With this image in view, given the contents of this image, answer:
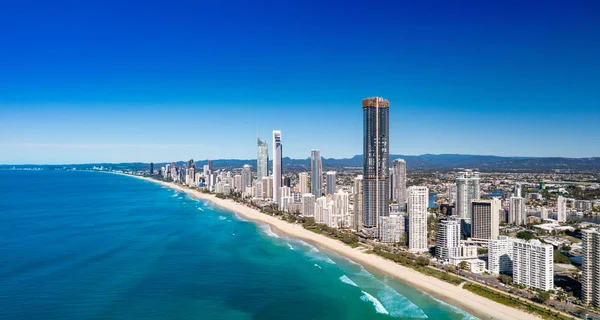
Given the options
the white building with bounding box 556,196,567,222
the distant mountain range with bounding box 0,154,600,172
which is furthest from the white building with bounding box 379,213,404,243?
the distant mountain range with bounding box 0,154,600,172

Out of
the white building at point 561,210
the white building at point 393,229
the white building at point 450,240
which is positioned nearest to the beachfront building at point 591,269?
the white building at point 450,240

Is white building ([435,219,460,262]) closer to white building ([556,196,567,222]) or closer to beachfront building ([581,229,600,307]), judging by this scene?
beachfront building ([581,229,600,307])

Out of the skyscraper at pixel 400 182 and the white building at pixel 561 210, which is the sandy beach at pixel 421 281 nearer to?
the skyscraper at pixel 400 182

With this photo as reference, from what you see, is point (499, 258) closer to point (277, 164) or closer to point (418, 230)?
point (418, 230)

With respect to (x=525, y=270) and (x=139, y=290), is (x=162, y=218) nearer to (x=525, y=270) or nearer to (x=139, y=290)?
(x=139, y=290)

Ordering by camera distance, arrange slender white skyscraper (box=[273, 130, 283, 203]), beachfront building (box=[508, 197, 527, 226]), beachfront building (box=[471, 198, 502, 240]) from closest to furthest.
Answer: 1. beachfront building (box=[471, 198, 502, 240])
2. beachfront building (box=[508, 197, 527, 226])
3. slender white skyscraper (box=[273, 130, 283, 203])

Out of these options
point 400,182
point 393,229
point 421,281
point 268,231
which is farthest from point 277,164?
point 421,281
